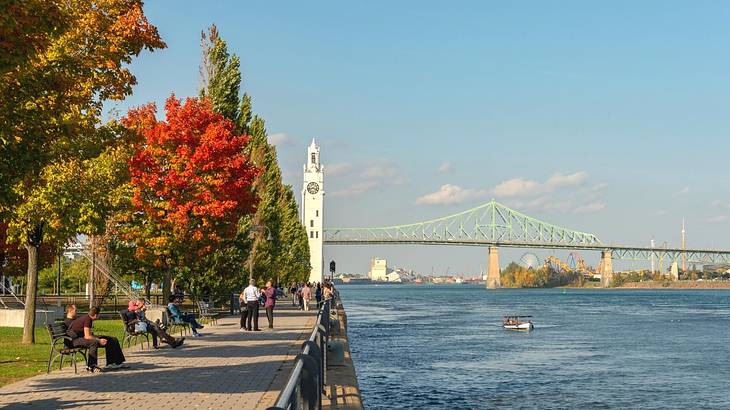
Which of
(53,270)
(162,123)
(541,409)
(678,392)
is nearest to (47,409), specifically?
(541,409)

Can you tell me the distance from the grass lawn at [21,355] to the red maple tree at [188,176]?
302 inches

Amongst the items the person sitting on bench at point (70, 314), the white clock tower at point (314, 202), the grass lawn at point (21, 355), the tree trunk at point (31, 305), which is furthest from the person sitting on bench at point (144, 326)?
the white clock tower at point (314, 202)

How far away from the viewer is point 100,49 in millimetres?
21609

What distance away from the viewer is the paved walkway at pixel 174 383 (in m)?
13.6

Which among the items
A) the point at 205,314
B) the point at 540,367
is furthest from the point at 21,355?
the point at 540,367

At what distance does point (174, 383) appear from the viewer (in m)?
16.0

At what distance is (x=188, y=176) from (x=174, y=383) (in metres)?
22.4

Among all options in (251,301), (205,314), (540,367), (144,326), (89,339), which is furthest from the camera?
(540,367)

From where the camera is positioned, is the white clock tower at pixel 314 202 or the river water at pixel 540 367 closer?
the river water at pixel 540 367

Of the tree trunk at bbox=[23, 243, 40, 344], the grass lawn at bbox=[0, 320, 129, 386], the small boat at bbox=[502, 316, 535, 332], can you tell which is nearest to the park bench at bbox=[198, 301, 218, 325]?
the grass lawn at bbox=[0, 320, 129, 386]

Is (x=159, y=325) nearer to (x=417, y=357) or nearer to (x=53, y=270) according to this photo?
(x=417, y=357)

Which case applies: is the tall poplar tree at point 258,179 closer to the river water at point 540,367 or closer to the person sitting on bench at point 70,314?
the river water at point 540,367

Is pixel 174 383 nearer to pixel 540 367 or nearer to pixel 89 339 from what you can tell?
pixel 89 339

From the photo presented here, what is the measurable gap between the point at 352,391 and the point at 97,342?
501 cm
